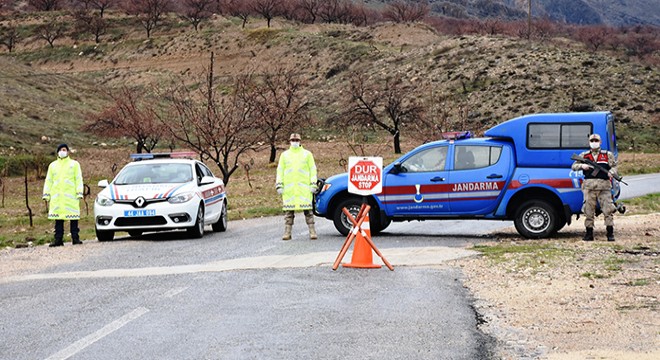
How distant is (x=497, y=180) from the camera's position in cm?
1784

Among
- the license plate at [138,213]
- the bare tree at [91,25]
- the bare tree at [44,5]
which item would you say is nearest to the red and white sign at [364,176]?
the license plate at [138,213]

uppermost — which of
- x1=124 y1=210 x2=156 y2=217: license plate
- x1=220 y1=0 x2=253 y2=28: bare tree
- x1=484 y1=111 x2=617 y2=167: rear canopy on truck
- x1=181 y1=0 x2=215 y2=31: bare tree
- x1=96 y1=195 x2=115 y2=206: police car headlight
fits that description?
x1=220 y1=0 x2=253 y2=28: bare tree

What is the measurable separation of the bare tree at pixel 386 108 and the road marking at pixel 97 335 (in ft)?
168

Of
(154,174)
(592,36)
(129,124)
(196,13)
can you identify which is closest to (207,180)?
(154,174)

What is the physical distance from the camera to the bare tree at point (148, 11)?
128 meters

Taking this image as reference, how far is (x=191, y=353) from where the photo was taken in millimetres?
8023

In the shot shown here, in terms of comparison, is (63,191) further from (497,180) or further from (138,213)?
(497,180)

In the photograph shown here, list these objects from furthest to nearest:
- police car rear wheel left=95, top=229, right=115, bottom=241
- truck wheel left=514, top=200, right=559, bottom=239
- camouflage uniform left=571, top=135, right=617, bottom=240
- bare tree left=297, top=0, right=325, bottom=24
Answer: bare tree left=297, top=0, right=325, bottom=24 → police car rear wheel left=95, top=229, right=115, bottom=241 → truck wheel left=514, top=200, right=559, bottom=239 → camouflage uniform left=571, top=135, right=617, bottom=240

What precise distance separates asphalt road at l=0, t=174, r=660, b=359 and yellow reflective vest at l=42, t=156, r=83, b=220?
1.65 meters

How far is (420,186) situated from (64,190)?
648 centimetres

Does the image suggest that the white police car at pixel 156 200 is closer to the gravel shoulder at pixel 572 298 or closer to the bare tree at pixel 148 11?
the gravel shoulder at pixel 572 298

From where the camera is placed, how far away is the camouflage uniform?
16.7 metres

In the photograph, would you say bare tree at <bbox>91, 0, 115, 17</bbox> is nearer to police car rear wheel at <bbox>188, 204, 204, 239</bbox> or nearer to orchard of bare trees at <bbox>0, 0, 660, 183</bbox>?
orchard of bare trees at <bbox>0, 0, 660, 183</bbox>

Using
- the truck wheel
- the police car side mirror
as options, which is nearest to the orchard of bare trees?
the police car side mirror
